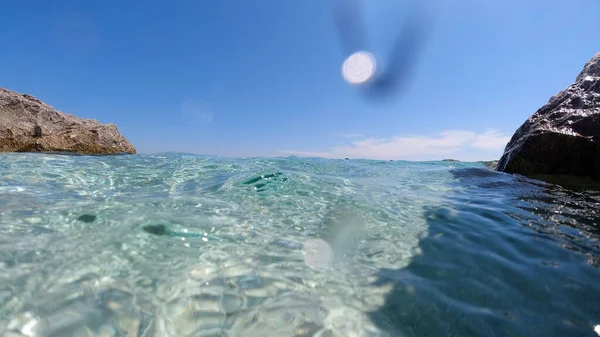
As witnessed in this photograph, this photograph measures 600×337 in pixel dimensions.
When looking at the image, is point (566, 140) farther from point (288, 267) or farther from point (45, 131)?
point (45, 131)

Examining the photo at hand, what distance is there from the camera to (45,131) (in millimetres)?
10711

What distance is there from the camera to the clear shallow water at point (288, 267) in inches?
62.0

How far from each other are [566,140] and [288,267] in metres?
7.48

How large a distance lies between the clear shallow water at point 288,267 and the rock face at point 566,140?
2.86 meters

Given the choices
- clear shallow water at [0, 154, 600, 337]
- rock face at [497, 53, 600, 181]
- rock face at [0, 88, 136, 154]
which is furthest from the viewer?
rock face at [0, 88, 136, 154]

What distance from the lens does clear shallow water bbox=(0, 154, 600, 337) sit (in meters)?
1.58

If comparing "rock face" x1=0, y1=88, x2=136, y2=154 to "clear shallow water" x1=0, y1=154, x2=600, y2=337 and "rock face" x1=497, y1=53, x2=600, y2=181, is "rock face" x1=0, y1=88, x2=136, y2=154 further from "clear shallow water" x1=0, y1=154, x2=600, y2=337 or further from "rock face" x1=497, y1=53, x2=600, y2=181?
"rock face" x1=497, y1=53, x2=600, y2=181

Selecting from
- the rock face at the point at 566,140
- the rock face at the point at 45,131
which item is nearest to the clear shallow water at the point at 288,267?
the rock face at the point at 566,140

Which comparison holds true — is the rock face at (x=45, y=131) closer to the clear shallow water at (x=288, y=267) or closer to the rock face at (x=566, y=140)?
the clear shallow water at (x=288, y=267)

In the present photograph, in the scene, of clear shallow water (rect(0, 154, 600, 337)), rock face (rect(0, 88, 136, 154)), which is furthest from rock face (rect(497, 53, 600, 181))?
rock face (rect(0, 88, 136, 154))

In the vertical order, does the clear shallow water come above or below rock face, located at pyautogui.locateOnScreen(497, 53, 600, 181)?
below

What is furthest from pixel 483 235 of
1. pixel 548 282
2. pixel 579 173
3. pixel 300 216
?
pixel 579 173

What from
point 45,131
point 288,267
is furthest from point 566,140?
point 45,131

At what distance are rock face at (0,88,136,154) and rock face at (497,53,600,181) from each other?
46.5ft
